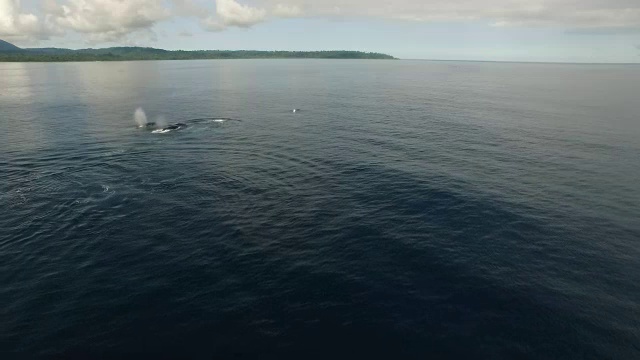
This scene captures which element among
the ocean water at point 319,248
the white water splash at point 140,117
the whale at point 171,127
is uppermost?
the white water splash at point 140,117

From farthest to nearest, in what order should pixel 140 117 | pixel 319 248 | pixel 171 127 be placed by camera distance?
pixel 140 117
pixel 171 127
pixel 319 248

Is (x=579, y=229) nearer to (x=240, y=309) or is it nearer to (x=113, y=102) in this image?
(x=240, y=309)

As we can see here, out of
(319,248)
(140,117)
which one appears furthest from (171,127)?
(319,248)

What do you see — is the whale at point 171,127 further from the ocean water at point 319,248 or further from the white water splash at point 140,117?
the ocean water at point 319,248

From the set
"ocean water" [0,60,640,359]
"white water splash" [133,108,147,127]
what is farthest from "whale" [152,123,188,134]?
"ocean water" [0,60,640,359]

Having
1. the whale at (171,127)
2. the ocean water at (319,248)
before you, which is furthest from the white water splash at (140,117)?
the ocean water at (319,248)

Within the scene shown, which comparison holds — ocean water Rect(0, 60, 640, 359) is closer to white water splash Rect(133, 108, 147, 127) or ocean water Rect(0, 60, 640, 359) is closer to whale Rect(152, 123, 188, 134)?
whale Rect(152, 123, 188, 134)

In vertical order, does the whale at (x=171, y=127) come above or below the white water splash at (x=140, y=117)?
below

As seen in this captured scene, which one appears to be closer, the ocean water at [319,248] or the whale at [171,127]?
the ocean water at [319,248]

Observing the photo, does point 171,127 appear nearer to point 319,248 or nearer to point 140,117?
point 140,117
